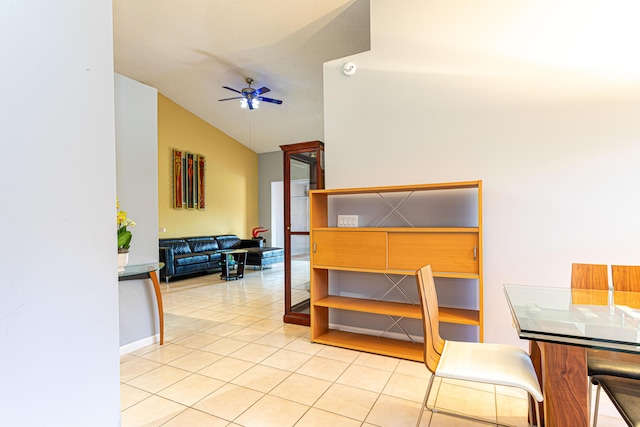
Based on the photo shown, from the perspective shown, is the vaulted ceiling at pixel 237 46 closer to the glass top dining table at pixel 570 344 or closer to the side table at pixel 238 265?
the side table at pixel 238 265

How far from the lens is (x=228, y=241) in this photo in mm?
7844

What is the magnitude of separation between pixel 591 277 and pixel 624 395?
92cm

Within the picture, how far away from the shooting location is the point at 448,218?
2807 millimetres

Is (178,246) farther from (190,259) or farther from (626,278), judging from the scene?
(626,278)

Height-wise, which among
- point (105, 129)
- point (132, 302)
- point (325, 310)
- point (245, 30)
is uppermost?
point (245, 30)

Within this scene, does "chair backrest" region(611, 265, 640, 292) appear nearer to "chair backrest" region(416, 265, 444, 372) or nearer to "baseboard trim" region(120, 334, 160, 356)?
"chair backrest" region(416, 265, 444, 372)

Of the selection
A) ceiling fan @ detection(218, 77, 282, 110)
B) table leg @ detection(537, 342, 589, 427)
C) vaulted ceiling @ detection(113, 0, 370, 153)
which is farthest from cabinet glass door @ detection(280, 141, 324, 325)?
table leg @ detection(537, 342, 589, 427)

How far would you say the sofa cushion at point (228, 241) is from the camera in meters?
7.62

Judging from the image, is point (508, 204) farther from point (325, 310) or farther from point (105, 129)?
point (105, 129)

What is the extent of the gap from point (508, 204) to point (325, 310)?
203 centimetres

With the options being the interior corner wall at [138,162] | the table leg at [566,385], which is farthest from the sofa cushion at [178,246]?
the table leg at [566,385]

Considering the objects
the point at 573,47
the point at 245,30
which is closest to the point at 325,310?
the point at 573,47

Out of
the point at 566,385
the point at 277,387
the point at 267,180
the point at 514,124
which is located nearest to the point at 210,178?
the point at 267,180

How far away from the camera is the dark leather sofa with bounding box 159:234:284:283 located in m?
6.00
